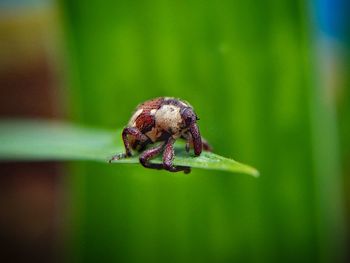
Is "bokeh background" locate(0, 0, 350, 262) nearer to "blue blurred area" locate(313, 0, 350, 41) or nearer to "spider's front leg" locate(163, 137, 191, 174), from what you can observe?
"spider's front leg" locate(163, 137, 191, 174)

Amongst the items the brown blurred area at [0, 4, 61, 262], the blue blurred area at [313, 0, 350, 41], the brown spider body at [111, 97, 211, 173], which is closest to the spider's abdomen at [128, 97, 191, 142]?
the brown spider body at [111, 97, 211, 173]

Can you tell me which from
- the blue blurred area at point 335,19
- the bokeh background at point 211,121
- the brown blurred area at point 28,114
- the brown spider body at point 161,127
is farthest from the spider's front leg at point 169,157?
the brown blurred area at point 28,114

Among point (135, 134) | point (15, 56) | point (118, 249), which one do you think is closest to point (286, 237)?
point (118, 249)

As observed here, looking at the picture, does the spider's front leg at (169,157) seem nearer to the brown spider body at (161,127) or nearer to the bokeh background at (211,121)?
the brown spider body at (161,127)

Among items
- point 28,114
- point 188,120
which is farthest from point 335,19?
point 28,114

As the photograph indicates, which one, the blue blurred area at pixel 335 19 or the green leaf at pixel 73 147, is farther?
the blue blurred area at pixel 335 19

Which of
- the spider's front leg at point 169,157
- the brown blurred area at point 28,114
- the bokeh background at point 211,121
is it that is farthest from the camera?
the brown blurred area at point 28,114

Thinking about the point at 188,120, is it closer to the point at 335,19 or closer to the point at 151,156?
the point at 151,156
